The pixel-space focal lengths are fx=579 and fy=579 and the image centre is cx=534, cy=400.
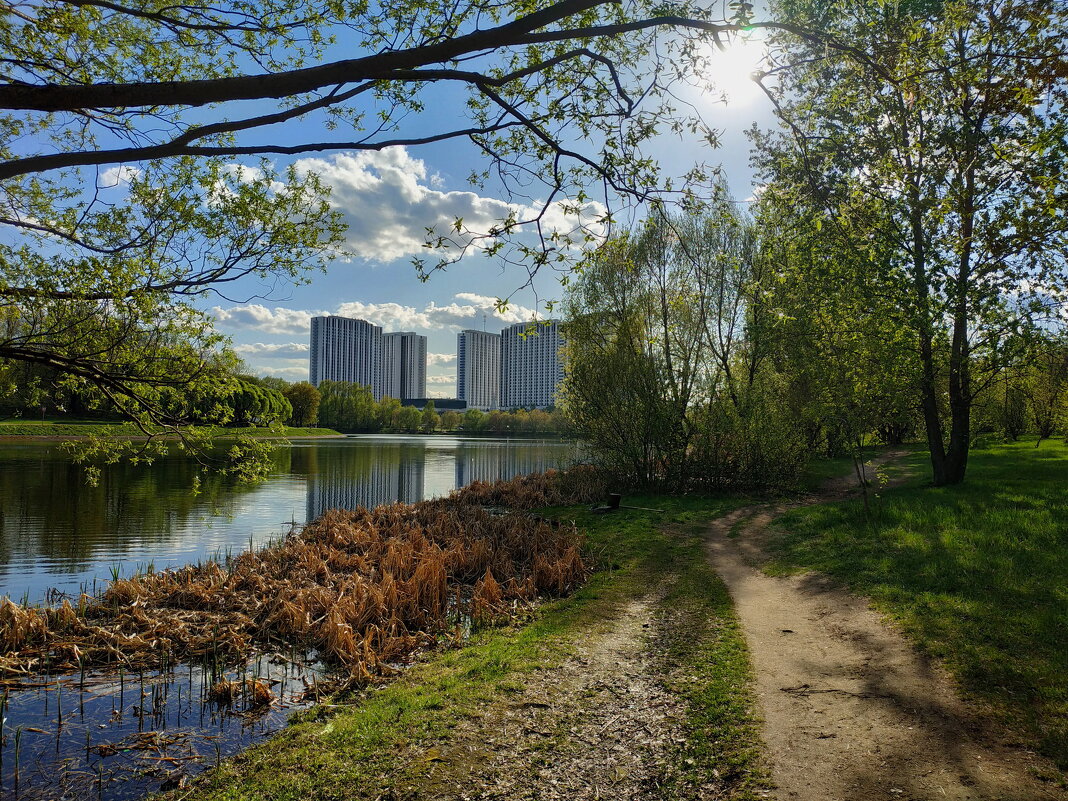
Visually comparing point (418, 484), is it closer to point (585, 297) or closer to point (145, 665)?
point (585, 297)

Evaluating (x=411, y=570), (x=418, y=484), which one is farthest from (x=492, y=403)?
(x=411, y=570)

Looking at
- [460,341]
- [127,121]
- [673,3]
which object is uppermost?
[460,341]

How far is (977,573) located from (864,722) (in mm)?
4489

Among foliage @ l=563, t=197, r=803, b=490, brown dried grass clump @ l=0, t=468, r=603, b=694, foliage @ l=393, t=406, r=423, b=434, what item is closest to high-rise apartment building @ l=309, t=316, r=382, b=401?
foliage @ l=393, t=406, r=423, b=434

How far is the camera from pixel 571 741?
5.36 meters

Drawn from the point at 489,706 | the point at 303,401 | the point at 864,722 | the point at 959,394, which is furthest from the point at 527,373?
the point at 864,722

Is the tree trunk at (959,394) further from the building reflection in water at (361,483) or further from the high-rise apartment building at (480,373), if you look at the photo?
the high-rise apartment building at (480,373)

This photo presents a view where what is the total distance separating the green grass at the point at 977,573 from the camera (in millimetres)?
5293

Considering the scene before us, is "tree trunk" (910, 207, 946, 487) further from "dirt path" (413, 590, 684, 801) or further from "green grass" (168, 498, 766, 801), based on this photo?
"dirt path" (413, 590, 684, 801)

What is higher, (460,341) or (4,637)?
(460,341)

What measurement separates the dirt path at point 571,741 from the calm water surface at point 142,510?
7.26 metres

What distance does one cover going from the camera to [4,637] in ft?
26.8

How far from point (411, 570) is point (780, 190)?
31.1ft

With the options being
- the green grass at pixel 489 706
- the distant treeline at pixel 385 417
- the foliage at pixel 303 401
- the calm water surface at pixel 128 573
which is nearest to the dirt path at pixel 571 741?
the green grass at pixel 489 706
